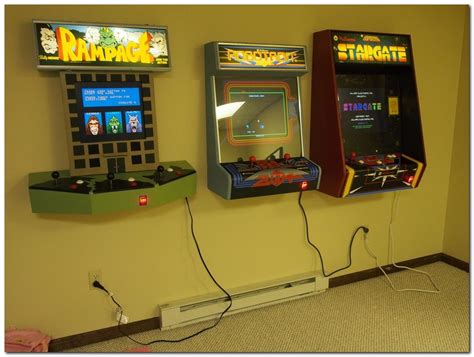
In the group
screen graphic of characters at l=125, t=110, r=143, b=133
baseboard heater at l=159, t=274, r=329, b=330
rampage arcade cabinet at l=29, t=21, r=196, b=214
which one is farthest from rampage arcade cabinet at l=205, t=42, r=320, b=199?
baseboard heater at l=159, t=274, r=329, b=330

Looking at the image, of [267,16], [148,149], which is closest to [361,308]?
[148,149]

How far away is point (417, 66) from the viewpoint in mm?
2908

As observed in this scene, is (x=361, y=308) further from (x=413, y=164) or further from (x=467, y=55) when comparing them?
(x=467, y=55)

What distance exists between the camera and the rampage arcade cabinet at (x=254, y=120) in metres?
2.18

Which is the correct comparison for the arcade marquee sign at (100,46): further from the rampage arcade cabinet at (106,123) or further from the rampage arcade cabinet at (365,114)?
the rampage arcade cabinet at (365,114)

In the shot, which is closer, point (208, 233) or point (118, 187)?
point (118, 187)

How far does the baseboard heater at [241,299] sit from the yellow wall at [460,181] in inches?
48.8

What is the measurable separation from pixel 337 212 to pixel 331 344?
929 mm

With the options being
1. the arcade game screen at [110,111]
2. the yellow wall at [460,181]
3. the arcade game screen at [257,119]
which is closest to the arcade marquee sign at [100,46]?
the arcade game screen at [110,111]

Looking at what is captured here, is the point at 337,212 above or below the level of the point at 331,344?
above

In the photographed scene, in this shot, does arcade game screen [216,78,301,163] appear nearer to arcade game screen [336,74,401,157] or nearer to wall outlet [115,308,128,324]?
arcade game screen [336,74,401,157]

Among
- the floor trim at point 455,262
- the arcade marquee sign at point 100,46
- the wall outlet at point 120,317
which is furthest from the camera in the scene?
the floor trim at point 455,262

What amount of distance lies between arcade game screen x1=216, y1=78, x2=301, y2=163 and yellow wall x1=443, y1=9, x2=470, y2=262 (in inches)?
59.5

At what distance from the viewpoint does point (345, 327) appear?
8.13ft
